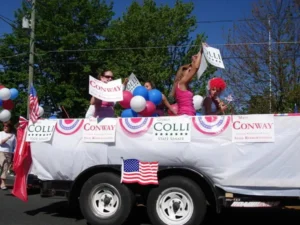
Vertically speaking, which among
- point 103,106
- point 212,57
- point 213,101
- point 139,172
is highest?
point 212,57

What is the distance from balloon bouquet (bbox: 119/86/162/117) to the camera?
6.34 meters

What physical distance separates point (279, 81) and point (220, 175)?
12.9 m

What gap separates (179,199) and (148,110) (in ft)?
5.09

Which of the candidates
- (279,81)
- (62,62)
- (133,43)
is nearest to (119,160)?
(279,81)

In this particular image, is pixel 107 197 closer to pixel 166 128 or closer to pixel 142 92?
pixel 166 128

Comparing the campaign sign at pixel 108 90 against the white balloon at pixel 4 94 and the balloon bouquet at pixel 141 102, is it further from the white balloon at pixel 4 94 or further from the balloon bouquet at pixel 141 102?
A: the white balloon at pixel 4 94

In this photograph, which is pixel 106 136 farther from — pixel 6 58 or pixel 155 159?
pixel 6 58

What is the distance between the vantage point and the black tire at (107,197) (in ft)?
18.9

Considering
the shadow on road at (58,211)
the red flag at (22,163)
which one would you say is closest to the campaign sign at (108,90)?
the red flag at (22,163)

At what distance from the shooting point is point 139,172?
18.7 ft

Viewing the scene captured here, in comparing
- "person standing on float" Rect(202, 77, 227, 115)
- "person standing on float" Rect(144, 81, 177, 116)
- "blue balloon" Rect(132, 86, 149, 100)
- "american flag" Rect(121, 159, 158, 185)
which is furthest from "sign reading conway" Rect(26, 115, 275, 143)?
"person standing on float" Rect(202, 77, 227, 115)

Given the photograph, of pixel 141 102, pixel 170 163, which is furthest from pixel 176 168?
pixel 141 102

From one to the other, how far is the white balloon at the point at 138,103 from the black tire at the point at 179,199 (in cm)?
124

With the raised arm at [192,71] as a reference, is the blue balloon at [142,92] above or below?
below
